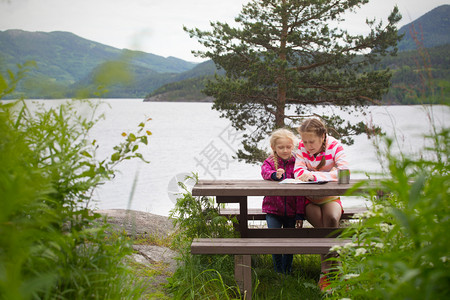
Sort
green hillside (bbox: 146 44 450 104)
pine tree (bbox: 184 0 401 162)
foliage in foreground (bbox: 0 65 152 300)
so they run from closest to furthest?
1. foliage in foreground (bbox: 0 65 152 300)
2. green hillside (bbox: 146 44 450 104)
3. pine tree (bbox: 184 0 401 162)

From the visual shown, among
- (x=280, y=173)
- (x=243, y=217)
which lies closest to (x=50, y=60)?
(x=243, y=217)

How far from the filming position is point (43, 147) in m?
1.79

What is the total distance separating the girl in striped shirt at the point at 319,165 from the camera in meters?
3.66

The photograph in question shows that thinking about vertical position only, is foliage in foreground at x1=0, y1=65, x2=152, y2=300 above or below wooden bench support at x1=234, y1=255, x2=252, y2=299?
above

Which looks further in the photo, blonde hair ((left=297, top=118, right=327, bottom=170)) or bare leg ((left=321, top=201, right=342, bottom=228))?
blonde hair ((left=297, top=118, right=327, bottom=170))

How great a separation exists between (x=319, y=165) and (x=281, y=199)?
18.9 inches

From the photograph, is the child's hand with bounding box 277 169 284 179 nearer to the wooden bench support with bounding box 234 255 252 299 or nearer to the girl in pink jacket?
the girl in pink jacket

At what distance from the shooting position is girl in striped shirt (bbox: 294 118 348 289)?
366 cm

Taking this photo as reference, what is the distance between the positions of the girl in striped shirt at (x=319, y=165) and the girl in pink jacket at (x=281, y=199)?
0.14m

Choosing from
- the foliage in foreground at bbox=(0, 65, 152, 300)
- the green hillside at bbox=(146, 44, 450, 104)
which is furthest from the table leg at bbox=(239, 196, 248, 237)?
the foliage in foreground at bbox=(0, 65, 152, 300)

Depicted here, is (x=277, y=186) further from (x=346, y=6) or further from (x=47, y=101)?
(x=346, y=6)

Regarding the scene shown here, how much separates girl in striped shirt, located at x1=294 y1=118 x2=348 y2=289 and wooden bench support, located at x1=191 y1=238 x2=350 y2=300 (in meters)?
0.60

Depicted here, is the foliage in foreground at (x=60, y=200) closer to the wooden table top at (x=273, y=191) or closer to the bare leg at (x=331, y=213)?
the wooden table top at (x=273, y=191)

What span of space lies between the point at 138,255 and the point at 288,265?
4.85 feet
